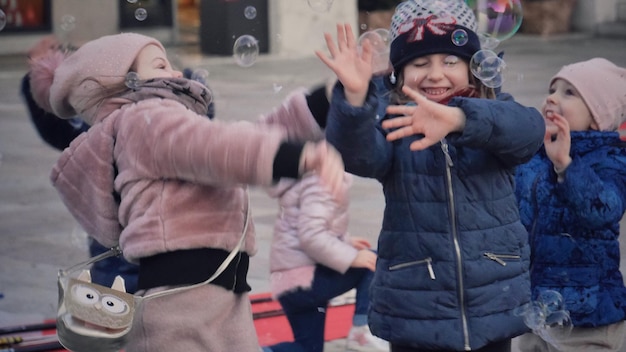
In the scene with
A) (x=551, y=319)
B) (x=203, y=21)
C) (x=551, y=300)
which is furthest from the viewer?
(x=203, y=21)

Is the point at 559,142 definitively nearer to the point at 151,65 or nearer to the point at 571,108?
the point at 571,108

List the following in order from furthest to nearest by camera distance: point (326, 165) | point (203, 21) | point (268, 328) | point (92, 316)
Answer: point (203, 21)
point (268, 328)
point (92, 316)
point (326, 165)

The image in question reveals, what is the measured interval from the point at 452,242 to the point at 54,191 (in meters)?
6.22

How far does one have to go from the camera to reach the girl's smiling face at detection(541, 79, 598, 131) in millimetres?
4086

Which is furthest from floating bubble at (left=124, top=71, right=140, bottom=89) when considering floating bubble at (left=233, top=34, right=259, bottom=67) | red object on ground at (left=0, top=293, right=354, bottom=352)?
red object on ground at (left=0, top=293, right=354, bottom=352)

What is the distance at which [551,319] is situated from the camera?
376cm

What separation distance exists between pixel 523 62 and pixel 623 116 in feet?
42.0

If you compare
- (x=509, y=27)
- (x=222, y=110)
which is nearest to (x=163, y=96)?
(x=509, y=27)

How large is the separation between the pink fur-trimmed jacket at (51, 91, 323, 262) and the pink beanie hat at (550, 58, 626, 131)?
153cm

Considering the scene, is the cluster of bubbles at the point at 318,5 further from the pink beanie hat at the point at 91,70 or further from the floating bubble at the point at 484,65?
the pink beanie hat at the point at 91,70

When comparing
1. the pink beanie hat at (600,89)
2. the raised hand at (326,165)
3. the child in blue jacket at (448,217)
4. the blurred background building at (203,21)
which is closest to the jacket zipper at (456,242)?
the child in blue jacket at (448,217)

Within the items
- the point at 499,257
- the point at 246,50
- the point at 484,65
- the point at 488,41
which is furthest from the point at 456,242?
the point at 246,50

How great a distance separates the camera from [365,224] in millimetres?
7500

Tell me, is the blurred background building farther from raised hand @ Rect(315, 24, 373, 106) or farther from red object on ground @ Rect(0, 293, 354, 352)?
raised hand @ Rect(315, 24, 373, 106)
